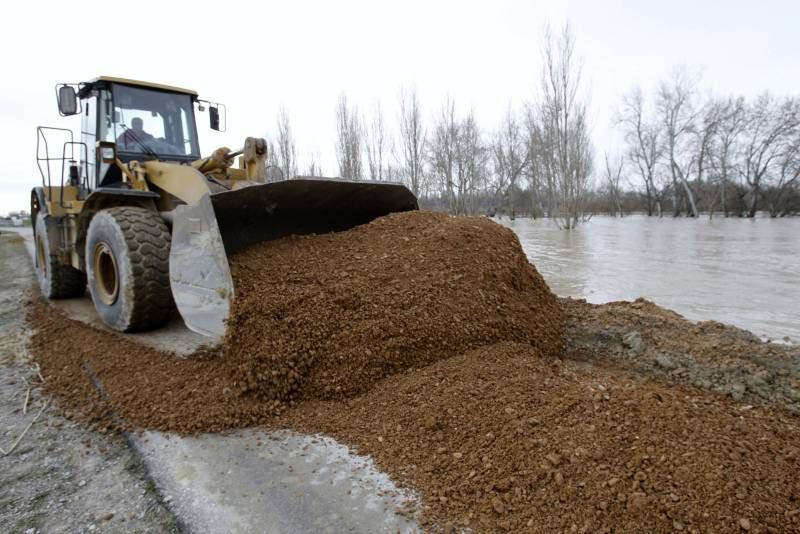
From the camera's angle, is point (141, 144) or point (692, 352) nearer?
point (692, 352)

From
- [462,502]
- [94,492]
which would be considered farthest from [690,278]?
[94,492]

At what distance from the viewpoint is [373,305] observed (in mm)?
3061

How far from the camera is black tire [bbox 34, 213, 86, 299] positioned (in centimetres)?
595

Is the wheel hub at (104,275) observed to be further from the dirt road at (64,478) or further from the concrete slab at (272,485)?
the concrete slab at (272,485)

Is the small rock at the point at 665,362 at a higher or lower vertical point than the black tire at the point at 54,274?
lower

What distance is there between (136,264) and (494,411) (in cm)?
316

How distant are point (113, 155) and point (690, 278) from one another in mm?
7778

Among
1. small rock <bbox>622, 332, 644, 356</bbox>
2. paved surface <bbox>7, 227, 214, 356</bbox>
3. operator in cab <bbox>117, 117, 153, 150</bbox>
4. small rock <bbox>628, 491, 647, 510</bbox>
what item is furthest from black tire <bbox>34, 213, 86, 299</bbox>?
small rock <bbox>628, 491, 647, 510</bbox>

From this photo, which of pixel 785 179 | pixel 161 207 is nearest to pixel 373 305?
pixel 161 207

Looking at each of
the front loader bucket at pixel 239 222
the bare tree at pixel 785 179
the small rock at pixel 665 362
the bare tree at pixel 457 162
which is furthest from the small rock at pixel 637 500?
the bare tree at pixel 785 179

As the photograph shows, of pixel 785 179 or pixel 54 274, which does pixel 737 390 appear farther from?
pixel 785 179

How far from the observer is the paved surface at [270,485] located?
1.86 m

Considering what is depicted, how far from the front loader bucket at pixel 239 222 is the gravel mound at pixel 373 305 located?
15 cm

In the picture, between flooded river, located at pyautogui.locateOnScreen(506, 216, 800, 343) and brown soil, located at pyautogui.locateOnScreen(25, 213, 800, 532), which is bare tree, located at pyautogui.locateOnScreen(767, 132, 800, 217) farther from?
brown soil, located at pyautogui.locateOnScreen(25, 213, 800, 532)
